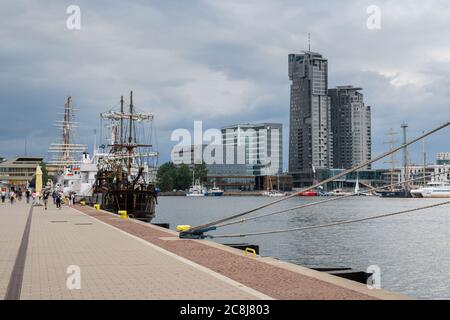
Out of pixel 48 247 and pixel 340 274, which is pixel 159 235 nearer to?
pixel 48 247

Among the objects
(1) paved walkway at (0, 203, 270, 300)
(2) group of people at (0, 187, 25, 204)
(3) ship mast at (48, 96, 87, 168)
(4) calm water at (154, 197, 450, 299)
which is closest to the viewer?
(1) paved walkway at (0, 203, 270, 300)

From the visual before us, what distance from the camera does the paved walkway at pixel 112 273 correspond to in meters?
10.3

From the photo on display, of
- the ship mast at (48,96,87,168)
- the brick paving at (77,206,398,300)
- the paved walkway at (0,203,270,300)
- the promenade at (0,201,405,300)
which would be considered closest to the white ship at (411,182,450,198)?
the ship mast at (48,96,87,168)

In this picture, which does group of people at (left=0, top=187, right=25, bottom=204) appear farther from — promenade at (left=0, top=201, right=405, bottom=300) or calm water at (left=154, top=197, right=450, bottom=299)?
promenade at (left=0, top=201, right=405, bottom=300)

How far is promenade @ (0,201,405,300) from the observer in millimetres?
10297

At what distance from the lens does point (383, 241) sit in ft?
115

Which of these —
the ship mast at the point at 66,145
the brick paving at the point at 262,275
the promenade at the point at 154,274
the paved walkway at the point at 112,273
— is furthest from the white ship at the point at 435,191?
the brick paving at the point at 262,275

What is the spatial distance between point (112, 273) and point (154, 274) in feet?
3.27

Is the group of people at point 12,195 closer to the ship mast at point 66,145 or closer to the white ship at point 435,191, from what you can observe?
the ship mast at point 66,145

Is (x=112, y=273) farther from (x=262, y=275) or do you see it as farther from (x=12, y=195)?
(x=12, y=195)

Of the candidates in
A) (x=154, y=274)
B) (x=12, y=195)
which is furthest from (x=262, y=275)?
(x=12, y=195)

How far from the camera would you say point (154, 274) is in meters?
→ 12.5
